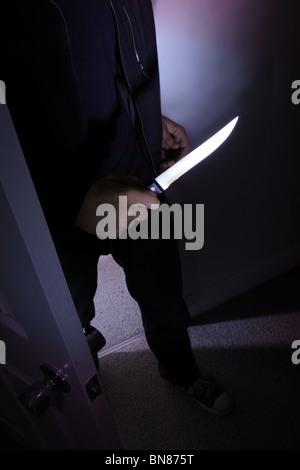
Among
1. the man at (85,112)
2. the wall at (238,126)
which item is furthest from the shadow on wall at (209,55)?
the man at (85,112)

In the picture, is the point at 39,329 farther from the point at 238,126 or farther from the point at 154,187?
the point at 238,126

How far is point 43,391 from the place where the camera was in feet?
2.07

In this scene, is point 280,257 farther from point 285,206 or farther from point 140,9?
point 140,9

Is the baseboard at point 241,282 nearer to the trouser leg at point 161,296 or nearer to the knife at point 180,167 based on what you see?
the trouser leg at point 161,296

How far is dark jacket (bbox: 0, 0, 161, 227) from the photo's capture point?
2.48 ft

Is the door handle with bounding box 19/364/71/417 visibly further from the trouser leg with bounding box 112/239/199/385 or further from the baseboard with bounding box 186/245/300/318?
the baseboard with bounding box 186/245/300/318

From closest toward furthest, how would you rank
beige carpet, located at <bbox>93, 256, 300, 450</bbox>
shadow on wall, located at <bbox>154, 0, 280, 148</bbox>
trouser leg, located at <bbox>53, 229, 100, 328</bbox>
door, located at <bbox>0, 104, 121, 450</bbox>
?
1. door, located at <bbox>0, 104, 121, 450</bbox>
2. trouser leg, located at <bbox>53, 229, 100, 328</bbox>
3. shadow on wall, located at <bbox>154, 0, 280, 148</bbox>
4. beige carpet, located at <bbox>93, 256, 300, 450</bbox>

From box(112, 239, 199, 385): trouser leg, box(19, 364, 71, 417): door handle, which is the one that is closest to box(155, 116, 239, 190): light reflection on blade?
box(112, 239, 199, 385): trouser leg

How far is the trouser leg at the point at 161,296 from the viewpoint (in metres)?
1.10

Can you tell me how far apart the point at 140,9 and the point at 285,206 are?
1.14m

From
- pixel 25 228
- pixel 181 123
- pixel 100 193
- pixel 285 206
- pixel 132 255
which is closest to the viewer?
pixel 25 228

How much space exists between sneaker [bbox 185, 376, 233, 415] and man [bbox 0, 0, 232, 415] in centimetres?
59

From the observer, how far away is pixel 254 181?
1.57 meters

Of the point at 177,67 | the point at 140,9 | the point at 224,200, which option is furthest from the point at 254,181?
the point at 140,9
